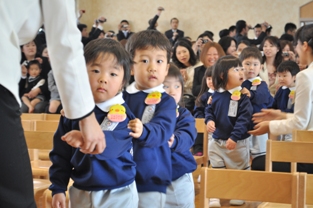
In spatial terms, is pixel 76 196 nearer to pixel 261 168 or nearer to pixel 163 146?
pixel 163 146

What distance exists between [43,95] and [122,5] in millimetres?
7688

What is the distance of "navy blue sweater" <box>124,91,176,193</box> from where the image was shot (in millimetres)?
2153

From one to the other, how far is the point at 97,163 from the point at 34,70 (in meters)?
6.14

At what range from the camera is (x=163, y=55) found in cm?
238

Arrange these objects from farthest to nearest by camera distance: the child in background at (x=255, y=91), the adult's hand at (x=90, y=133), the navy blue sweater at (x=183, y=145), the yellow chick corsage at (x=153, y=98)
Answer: the child in background at (x=255, y=91)
the navy blue sweater at (x=183, y=145)
the yellow chick corsage at (x=153, y=98)
the adult's hand at (x=90, y=133)

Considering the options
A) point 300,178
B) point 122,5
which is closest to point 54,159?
point 300,178

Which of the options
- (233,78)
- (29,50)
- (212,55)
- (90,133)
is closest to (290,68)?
(212,55)

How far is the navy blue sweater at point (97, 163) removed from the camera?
1916mm

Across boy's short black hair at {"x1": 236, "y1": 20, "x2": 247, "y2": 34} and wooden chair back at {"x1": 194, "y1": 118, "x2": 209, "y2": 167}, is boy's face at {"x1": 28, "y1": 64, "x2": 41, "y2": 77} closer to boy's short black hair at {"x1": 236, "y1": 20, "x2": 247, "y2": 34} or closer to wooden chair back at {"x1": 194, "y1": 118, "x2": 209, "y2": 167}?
wooden chair back at {"x1": 194, "y1": 118, "x2": 209, "y2": 167}

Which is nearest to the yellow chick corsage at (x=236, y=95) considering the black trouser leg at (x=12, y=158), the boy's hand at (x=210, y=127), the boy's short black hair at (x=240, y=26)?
the boy's hand at (x=210, y=127)

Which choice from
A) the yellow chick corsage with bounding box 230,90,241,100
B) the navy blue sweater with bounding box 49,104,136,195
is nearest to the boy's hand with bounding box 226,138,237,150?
the yellow chick corsage with bounding box 230,90,241,100

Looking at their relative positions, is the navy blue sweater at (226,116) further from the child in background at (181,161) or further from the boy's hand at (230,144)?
the child in background at (181,161)

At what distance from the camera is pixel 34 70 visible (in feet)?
25.6

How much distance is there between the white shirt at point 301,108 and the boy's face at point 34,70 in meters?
5.18
